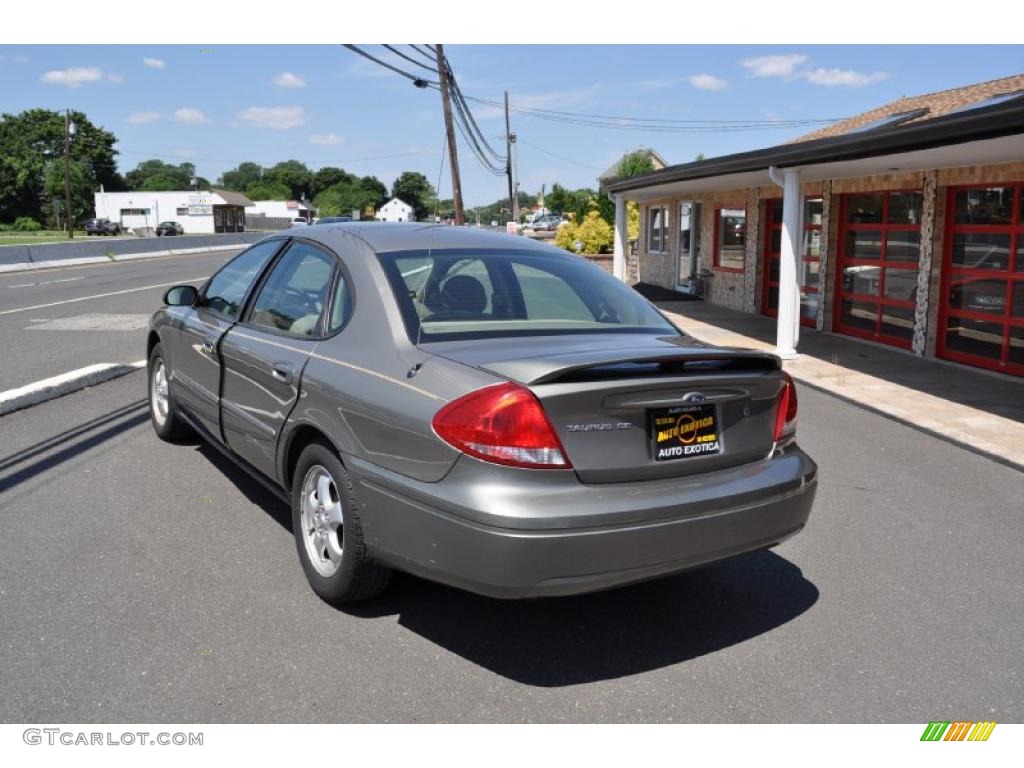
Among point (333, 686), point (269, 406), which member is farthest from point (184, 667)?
point (269, 406)

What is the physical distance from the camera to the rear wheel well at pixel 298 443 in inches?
155

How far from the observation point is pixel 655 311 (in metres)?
4.57

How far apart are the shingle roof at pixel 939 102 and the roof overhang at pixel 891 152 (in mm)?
1317

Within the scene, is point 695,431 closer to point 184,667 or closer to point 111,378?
point 184,667

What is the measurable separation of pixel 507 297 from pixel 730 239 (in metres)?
16.0

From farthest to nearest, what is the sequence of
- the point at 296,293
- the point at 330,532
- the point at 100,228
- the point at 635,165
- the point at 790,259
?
1. the point at 100,228
2. the point at 635,165
3. the point at 790,259
4. the point at 296,293
5. the point at 330,532

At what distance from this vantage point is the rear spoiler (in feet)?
10.4

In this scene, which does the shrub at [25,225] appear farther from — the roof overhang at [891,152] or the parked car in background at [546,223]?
the roof overhang at [891,152]

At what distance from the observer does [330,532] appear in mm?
3902

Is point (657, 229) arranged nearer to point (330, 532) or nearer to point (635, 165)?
Result: point (635, 165)

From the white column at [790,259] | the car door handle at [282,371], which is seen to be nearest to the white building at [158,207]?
the white column at [790,259]

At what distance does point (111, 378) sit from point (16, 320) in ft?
21.9

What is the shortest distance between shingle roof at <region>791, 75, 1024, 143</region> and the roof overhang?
132 centimetres

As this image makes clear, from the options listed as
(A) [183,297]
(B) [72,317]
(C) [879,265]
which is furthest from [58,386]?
(C) [879,265]
